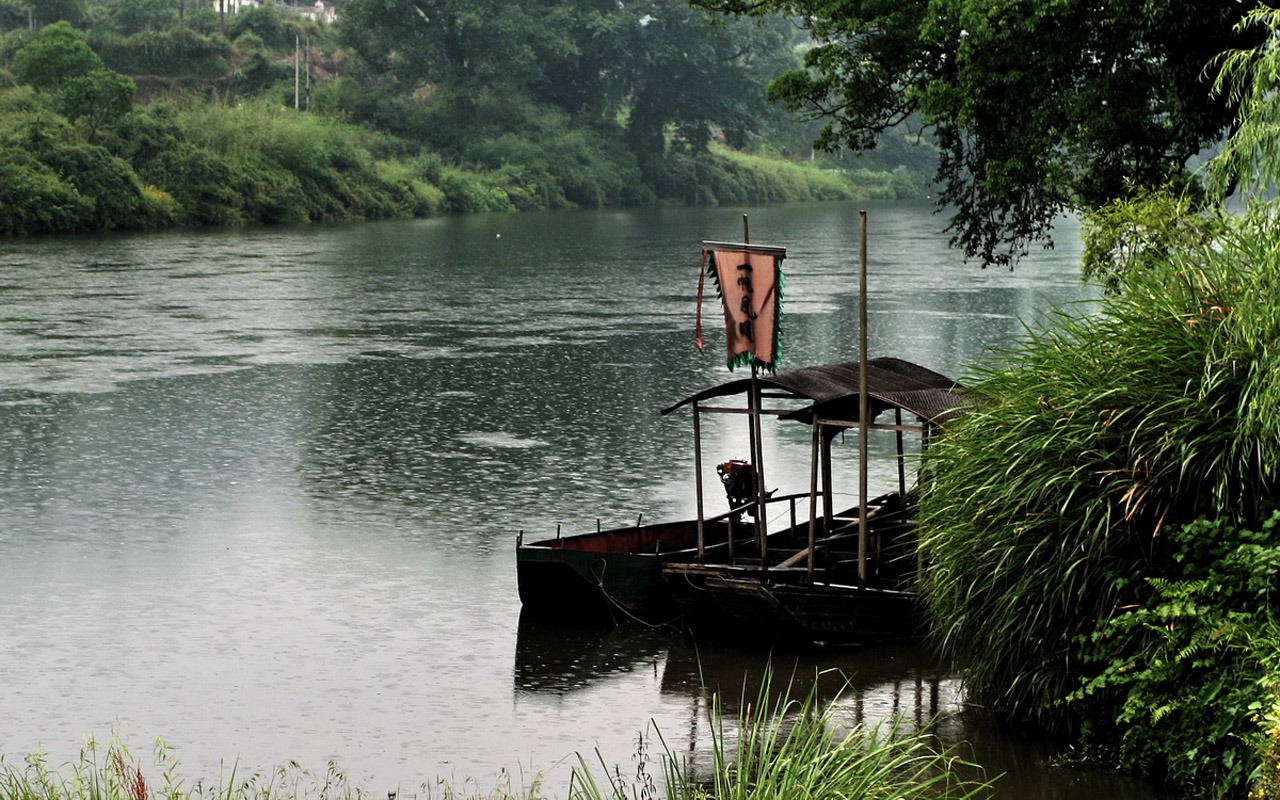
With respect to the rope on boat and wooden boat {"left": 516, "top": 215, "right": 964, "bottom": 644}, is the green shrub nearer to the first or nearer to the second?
wooden boat {"left": 516, "top": 215, "right": 964, "bottom": 644}

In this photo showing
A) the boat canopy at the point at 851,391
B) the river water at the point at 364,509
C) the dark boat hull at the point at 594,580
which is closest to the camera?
the river water at the point at 364,509

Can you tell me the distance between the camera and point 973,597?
12.6m

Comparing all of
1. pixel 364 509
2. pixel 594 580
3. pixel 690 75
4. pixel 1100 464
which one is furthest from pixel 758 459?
pixel 690 75

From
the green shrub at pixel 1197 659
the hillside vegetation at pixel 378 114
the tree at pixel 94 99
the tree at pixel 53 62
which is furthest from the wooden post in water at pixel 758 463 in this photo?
the tree at pixel 53 62

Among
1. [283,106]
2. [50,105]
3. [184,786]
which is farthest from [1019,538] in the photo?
[283,106]

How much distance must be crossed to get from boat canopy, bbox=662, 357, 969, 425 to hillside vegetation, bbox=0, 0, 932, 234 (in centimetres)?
5466

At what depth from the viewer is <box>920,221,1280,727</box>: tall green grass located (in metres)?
11.6

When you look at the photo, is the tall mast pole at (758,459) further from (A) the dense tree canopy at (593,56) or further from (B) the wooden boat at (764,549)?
(A) the dense tree canopy at (593,56)

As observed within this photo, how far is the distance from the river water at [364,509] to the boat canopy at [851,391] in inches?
50.4

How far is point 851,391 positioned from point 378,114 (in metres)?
89.6

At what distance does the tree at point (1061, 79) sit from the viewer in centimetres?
2205

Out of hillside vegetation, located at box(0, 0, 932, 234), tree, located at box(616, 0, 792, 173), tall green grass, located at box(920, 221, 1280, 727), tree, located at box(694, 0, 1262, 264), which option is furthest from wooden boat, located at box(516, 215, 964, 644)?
tree, located at box(616, 0, 792, 173)

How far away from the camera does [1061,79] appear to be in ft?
76.7

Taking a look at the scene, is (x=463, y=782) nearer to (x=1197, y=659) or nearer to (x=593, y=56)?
(x=1197, y=659)
